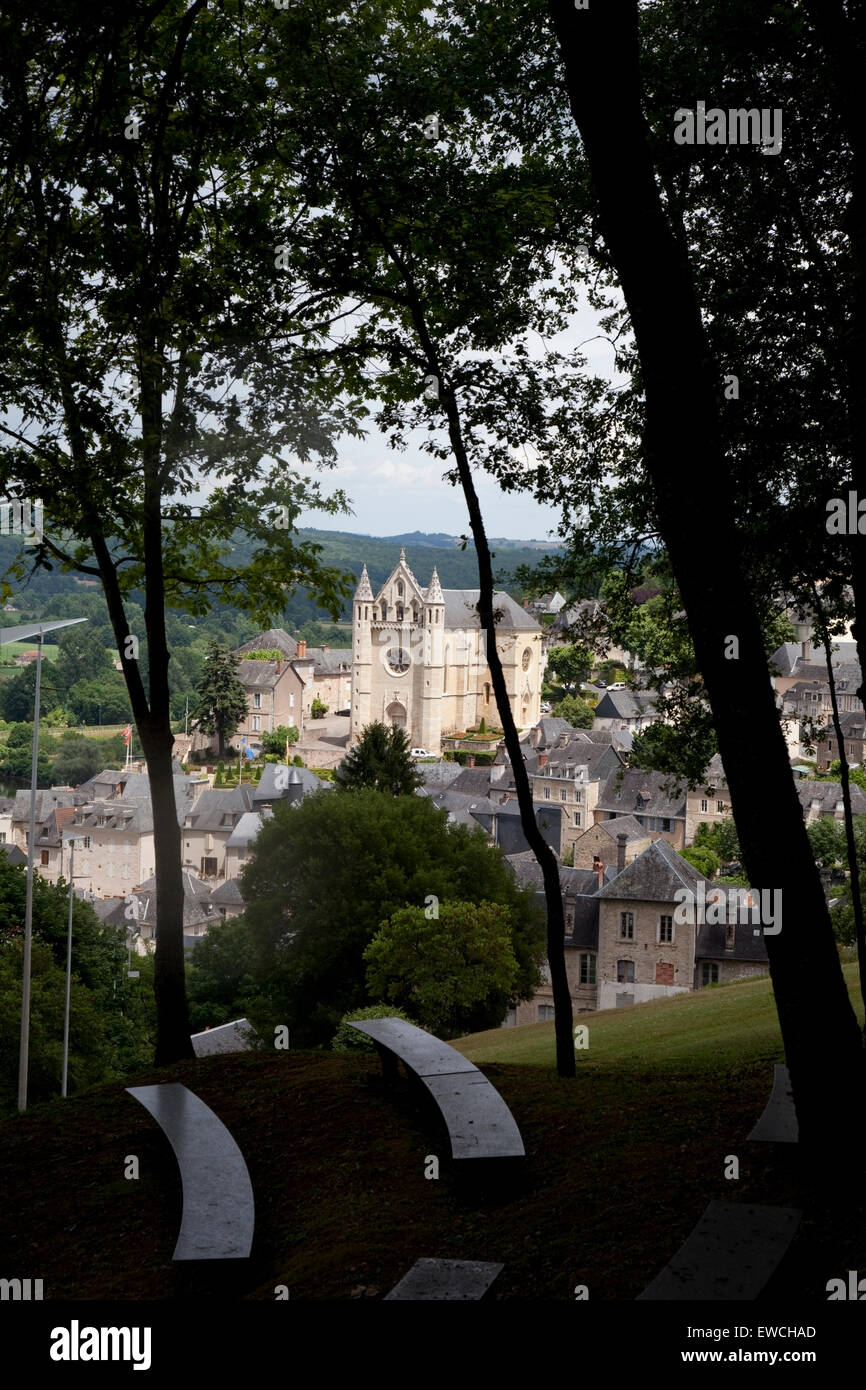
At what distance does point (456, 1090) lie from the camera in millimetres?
8297

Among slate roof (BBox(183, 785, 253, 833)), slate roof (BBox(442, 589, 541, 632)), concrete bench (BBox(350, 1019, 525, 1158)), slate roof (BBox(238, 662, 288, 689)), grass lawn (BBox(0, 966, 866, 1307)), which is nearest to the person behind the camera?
grass lawn (BBox(0, 966, 866, 1307))

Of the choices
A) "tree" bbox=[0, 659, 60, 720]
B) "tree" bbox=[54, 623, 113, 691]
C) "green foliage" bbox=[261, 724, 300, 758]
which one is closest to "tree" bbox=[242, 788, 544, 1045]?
"green foliage" bbox=[261, 724, 300, 758]

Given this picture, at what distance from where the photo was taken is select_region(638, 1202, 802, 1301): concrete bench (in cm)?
490

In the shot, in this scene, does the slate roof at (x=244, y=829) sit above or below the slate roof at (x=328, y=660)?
below

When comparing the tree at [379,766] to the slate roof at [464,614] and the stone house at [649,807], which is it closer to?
the stone house at [649,807]

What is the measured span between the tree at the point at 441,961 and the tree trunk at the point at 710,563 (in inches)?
947

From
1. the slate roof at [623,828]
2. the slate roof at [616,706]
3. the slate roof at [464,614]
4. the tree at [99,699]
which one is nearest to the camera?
the slate roof at [623,828]

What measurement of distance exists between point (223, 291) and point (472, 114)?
3.45 meters

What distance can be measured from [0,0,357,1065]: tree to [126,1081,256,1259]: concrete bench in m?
2.98

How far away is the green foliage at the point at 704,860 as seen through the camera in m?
70.7

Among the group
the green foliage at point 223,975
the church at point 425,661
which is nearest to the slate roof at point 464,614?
the church at point 425,661

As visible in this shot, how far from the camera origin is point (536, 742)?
107m

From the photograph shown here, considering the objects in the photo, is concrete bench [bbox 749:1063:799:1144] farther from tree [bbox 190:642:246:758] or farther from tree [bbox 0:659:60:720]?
tree [bbox 0:659:60:720]
